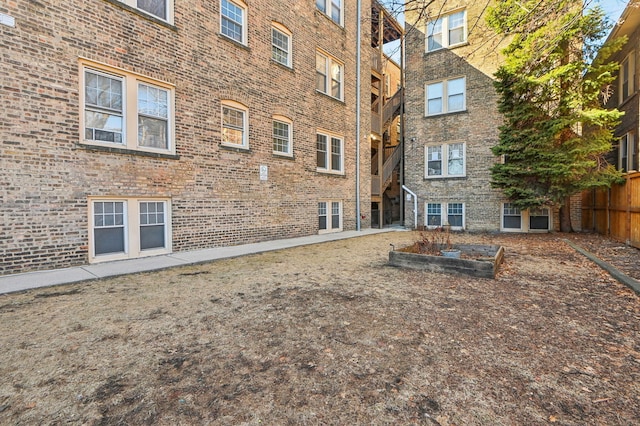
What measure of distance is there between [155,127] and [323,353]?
267 inches

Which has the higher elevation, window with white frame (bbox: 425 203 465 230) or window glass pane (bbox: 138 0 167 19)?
window glass pane (bbox: 138 0 167 19)

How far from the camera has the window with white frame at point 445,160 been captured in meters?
13.8

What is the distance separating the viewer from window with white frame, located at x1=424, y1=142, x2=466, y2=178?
1380 centimetres

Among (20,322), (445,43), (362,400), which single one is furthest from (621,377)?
(445,43)

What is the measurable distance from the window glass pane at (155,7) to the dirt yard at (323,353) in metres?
6.18

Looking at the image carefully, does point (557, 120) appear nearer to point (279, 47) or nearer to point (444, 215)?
point (444, 215)

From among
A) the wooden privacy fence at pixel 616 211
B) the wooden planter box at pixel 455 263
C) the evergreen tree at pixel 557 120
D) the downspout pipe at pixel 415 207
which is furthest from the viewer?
the downspout pipe at pixel 415 207

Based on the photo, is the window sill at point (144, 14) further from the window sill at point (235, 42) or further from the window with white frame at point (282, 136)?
the window with white frame at point (282, 136)

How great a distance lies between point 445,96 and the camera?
1414cm

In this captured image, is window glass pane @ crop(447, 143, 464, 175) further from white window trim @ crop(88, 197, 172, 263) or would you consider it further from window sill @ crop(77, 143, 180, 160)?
white window trim @ crop(88, 197, 172, 263)

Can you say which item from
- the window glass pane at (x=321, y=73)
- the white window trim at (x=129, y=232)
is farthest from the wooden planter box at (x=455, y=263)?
the window glass pane at (x=321, y=73)

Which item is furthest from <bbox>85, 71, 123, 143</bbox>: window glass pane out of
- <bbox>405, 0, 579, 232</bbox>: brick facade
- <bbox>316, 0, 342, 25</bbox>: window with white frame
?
<bbox>405, 0, 579, 232</bbox>: brick facade

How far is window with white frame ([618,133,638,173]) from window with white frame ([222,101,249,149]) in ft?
43.6

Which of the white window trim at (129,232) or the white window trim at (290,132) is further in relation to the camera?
the white window trim at (290,132)
